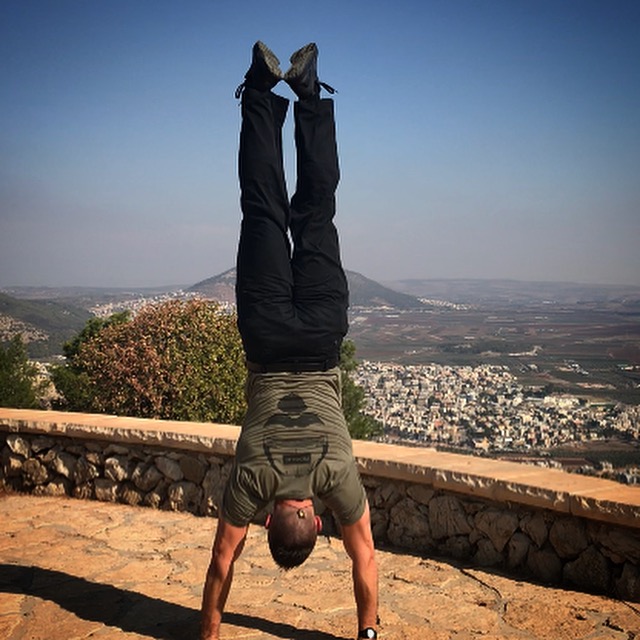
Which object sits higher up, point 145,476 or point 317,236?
point 317,236

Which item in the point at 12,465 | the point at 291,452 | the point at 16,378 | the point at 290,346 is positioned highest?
the point at 290,346

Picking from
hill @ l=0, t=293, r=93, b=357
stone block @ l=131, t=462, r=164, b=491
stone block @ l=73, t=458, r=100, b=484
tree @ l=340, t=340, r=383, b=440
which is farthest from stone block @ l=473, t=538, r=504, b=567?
hill @ l=0, t=293, r=93, b=357

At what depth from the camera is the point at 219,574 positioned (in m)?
3.32

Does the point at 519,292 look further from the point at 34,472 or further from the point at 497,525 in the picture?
the point at 497,525

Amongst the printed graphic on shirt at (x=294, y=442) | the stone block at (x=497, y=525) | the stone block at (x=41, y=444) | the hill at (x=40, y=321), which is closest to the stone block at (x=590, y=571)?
the stone block at (x=497, y=525)

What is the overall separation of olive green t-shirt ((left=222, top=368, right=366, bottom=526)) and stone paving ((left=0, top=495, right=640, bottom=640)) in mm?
831

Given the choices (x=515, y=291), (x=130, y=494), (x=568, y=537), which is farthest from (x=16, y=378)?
(x=515, y=291)

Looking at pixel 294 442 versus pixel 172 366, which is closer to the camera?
pixel 294 442

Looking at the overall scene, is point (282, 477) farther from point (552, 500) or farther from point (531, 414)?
point (531, 414)

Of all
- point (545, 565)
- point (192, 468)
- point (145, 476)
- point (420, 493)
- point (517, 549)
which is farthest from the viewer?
point (145, 476)

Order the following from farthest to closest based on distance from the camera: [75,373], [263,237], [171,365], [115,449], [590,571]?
[75,373], [171,365], [115,449], [590,571], [263,237]

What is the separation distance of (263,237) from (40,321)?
22.5 m

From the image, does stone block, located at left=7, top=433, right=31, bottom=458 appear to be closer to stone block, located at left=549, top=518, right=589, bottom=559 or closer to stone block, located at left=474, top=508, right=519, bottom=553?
stone block, located at left=474, top=508, right=519, bottom=553

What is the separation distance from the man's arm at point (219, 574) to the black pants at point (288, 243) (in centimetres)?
79
